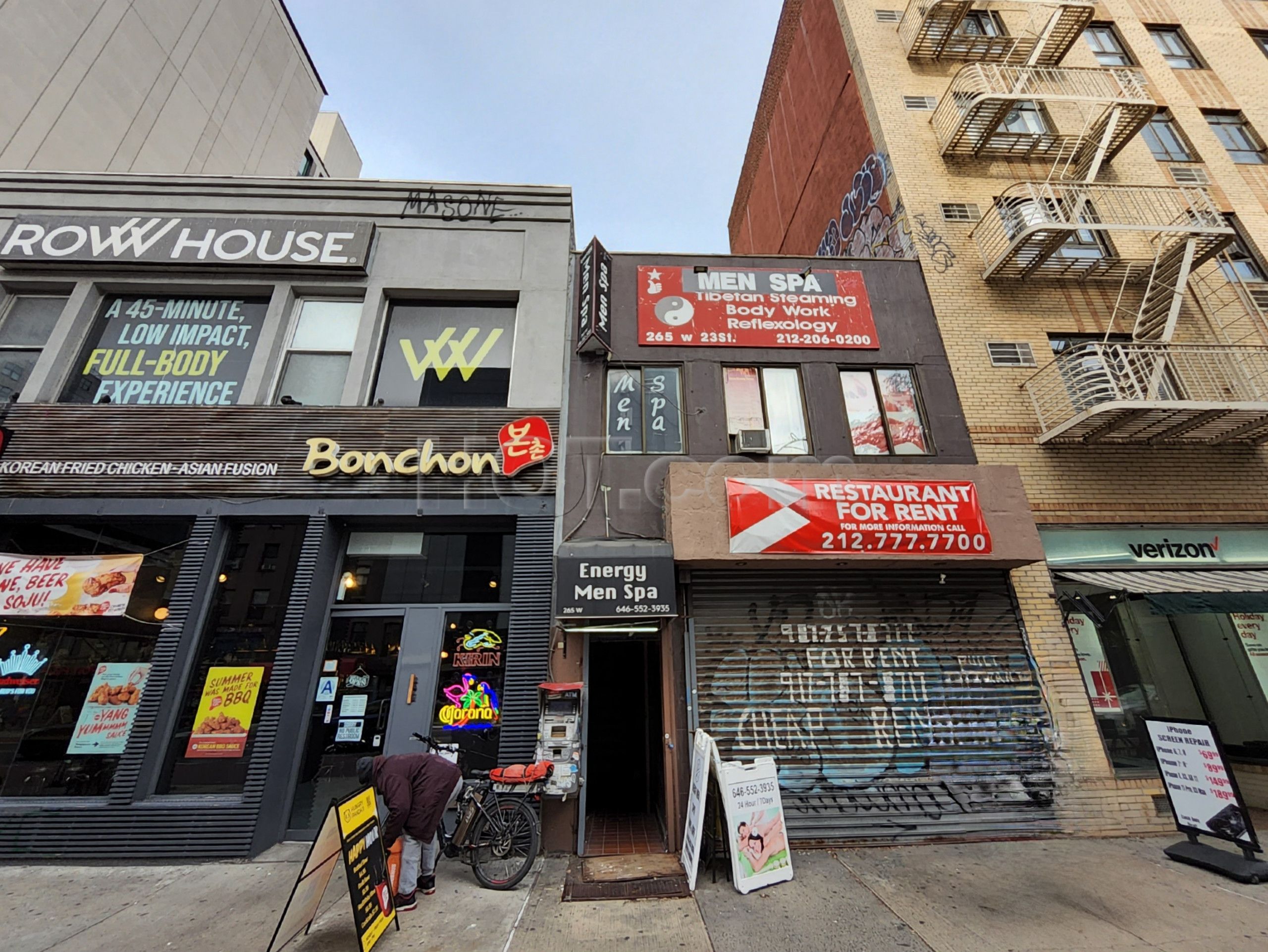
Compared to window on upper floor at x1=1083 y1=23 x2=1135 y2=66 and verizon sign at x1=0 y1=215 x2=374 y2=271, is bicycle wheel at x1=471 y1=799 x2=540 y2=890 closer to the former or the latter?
verizon sign at x1=0 y1=215 x2=374 y2=271

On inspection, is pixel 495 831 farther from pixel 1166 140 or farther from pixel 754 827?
pixel 1166 140

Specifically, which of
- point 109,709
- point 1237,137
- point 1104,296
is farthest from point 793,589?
point 1237,137

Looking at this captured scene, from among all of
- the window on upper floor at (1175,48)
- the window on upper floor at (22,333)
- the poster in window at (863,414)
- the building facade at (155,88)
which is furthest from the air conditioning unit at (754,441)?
the building facade at (155,88)

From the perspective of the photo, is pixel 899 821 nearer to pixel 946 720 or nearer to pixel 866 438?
pixel 946 720

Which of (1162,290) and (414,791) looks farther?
(1162,290)

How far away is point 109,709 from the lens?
23.1 ft

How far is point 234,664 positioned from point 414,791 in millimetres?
4060

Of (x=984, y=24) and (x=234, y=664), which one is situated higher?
(x=984, y=24)

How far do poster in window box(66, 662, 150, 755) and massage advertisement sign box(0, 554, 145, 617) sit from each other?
81cm

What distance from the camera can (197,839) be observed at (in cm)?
628

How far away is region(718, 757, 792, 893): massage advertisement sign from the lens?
18.1ft

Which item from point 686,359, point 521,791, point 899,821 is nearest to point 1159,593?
point 899,821

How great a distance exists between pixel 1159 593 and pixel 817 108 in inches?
572

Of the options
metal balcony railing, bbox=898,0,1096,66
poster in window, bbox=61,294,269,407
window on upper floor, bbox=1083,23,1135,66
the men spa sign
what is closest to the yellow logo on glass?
the men spa sign
